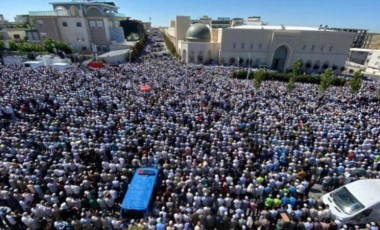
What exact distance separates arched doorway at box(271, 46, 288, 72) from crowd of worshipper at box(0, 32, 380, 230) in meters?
22.6

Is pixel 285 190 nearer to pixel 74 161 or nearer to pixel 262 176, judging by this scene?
pixel 262 176

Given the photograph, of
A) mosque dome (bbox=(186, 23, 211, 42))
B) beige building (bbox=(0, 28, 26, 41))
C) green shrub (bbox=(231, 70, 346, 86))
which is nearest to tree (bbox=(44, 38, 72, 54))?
beige building (bbox=(0, 28, 26, 41))

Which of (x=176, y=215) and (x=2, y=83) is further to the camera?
(x=2, y=83)

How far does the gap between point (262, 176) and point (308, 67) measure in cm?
3716

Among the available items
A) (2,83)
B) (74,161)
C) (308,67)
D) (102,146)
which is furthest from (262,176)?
(308,67)

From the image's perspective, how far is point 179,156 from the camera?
11.2 m

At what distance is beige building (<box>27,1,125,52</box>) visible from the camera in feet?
137

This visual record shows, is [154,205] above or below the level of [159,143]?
below

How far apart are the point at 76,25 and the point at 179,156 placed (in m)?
41.9

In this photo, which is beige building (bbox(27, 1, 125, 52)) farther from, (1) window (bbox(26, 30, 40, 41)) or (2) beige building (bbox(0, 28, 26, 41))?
(2) beige building (bbox(0, 28, 26, 41))

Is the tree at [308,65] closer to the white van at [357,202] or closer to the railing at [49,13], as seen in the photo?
the white van at [357,202]

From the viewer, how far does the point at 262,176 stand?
10.2m

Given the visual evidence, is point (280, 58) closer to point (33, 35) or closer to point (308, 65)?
point (308, 65)

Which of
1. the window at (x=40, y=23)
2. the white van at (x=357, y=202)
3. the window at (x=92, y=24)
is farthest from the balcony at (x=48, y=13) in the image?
the white van at (x=357, y=202)
